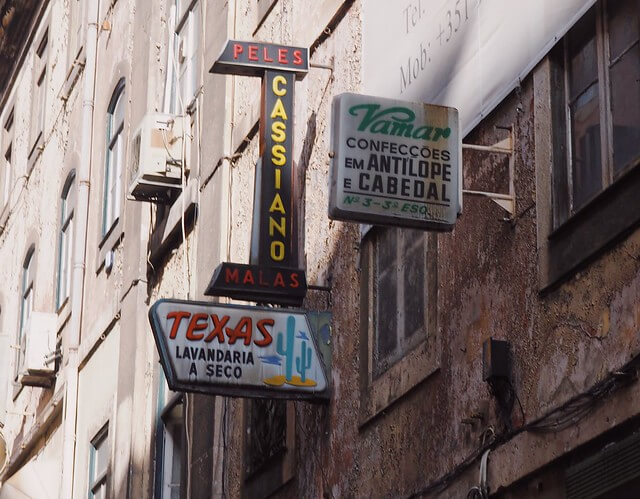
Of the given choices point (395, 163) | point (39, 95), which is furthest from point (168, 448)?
point (39, 95)

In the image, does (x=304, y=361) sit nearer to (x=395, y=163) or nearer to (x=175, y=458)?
(x=395, y=163)

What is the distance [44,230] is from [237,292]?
12.9 meters

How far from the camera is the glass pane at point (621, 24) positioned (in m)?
8.97

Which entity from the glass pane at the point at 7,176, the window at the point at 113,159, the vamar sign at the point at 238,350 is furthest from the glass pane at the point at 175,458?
the glass pane at the point at 7,176

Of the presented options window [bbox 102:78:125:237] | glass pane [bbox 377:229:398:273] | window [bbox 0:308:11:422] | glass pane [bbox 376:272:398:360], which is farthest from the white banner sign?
window [bbox 0:308:11:422]

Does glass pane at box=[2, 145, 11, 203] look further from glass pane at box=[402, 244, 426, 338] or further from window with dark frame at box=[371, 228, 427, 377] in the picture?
glass pane at box=[402, 244, 426, 338]

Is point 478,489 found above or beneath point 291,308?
beneath

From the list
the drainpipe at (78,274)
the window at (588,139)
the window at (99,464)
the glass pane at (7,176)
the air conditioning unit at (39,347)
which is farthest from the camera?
the glass pane at (7,176)

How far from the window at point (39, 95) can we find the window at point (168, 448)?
35.1 feet

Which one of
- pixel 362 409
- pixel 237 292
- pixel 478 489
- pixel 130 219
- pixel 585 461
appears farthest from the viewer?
pixel 130 219

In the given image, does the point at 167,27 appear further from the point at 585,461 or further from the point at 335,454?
the point at 585,461

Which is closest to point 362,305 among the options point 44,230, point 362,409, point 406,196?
point 362,409

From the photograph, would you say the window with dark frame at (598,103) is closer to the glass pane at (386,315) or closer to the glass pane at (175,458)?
the glass pane at (386,315)

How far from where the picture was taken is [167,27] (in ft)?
64.0
